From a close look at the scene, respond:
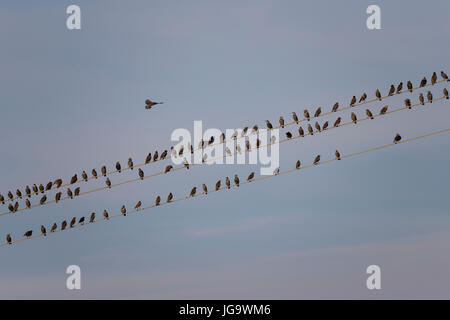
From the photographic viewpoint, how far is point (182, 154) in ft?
158

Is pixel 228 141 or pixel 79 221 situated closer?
pixel 228 141

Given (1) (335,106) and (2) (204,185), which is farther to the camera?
(1) (335,106)

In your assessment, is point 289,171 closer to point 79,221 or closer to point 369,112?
point 369,112
